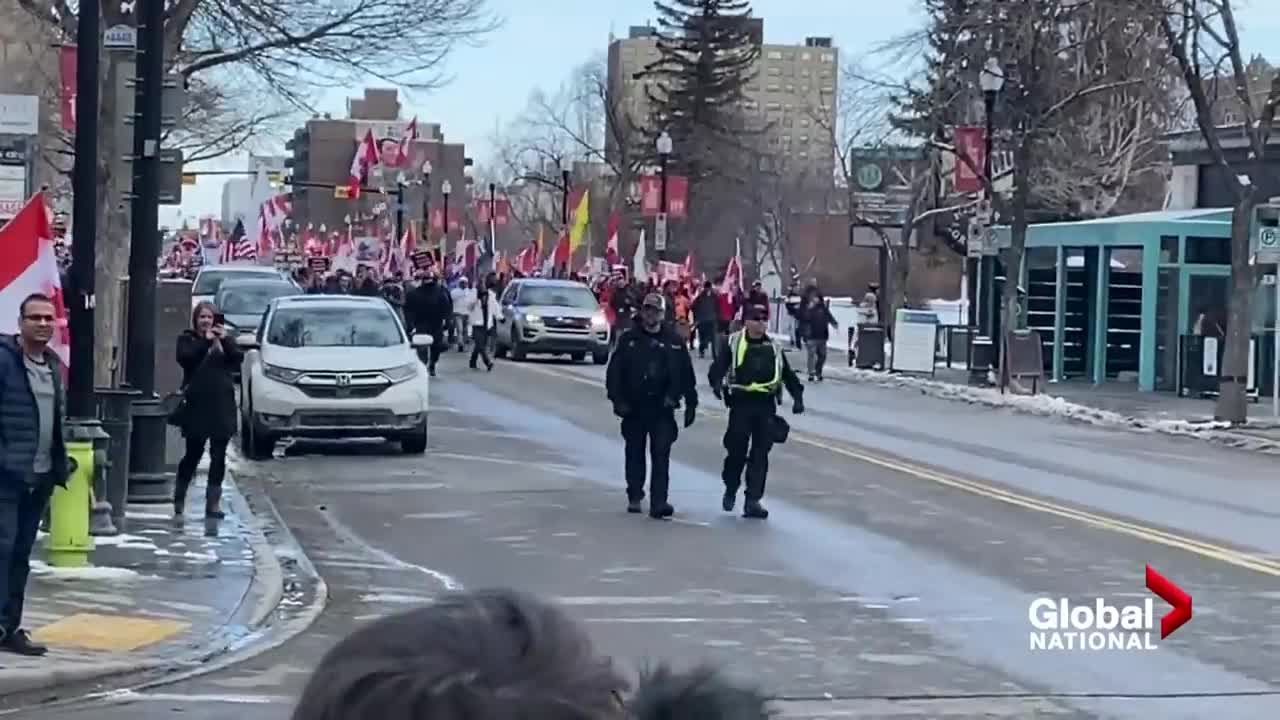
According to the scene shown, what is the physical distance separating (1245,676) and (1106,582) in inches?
124

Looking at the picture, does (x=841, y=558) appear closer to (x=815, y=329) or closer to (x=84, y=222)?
(x=84, y=222)

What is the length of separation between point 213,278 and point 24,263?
81.8 ft

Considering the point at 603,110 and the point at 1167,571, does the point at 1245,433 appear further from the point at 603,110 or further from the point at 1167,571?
the point at 603,110

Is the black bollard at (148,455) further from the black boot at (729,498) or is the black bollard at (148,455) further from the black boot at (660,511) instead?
the black boot at (729,498)

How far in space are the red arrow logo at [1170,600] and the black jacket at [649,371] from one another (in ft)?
14.6

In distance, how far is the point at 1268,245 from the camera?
96.7 feet

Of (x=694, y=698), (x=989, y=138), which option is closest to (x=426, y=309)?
(x=989, y=138)

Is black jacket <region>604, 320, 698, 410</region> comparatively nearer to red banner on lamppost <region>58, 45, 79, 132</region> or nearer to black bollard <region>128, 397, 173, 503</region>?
black bollard <region>128, 397, 173, 503</region>

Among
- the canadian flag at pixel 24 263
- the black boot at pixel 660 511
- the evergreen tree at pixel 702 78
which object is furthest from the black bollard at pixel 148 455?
the evergreen tree at pixel 702 78

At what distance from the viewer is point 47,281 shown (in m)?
13.6

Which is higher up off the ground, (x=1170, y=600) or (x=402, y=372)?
(x=402, y=372)

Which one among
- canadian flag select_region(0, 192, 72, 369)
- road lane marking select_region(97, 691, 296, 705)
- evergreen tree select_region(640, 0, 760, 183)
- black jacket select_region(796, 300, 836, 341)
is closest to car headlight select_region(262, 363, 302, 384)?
canadian flag select_region(0, 192, 72, 369)

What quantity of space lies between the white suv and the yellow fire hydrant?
8744mm

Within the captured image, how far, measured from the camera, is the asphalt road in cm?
1019
